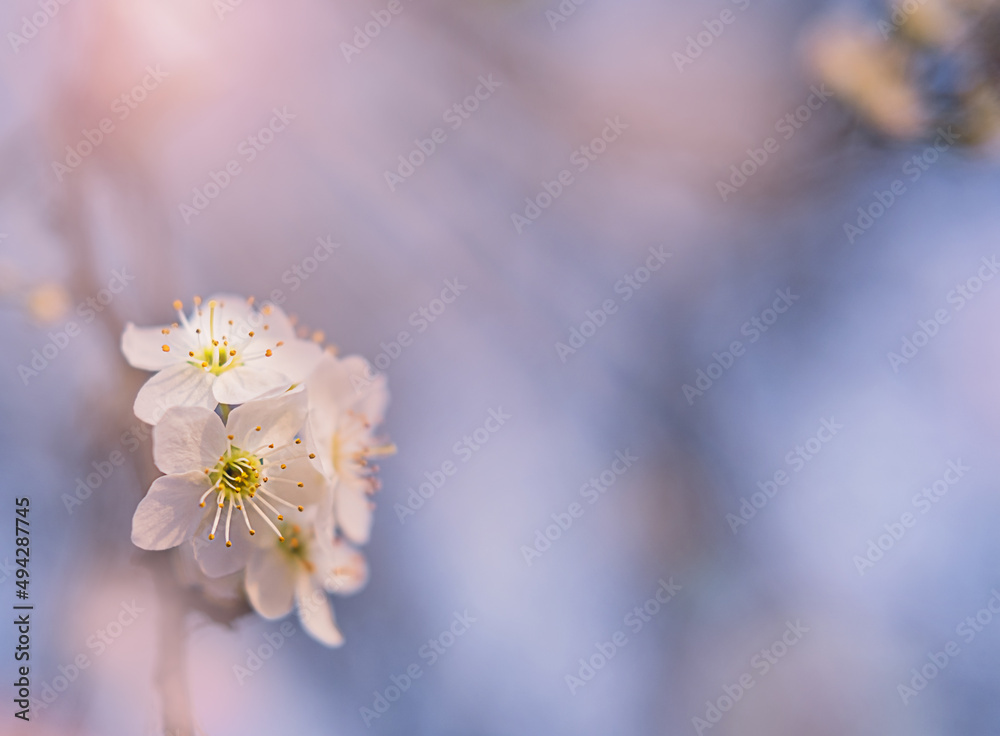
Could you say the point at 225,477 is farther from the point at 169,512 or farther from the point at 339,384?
the point at 339,384

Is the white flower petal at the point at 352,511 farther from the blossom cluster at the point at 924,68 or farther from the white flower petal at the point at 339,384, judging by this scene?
the blossom cluster at the point at 924,68

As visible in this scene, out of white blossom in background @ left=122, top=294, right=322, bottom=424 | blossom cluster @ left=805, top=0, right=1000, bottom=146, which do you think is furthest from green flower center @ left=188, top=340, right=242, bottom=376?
blossom cluster @ left=805, top=0, right=1000, bottom=146

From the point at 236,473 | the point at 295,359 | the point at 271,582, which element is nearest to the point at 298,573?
the point at 271,582

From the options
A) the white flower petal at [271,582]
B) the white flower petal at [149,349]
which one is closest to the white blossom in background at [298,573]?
the white flower petal at [271,582]

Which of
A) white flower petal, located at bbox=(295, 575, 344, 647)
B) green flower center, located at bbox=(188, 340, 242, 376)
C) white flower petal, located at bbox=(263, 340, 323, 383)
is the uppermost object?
white flower petal, located at bbox=(263, 340, 323, 383)

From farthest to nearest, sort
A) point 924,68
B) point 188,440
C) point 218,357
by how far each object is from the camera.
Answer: point 924,68, point 218,357, point 188,440

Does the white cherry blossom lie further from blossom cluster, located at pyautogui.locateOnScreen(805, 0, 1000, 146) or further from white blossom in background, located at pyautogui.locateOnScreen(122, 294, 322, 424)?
blossom cluster, located at pyautogui.locateOnScreen(805, 0, 1000, 146)
